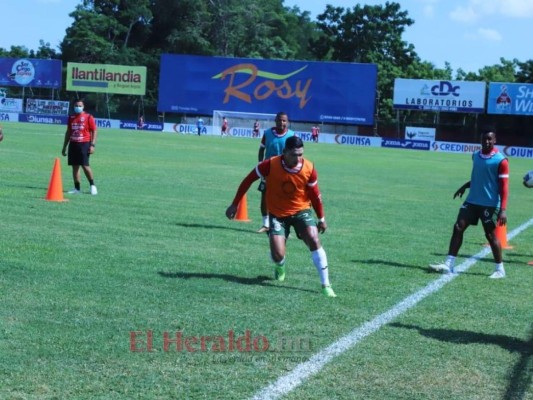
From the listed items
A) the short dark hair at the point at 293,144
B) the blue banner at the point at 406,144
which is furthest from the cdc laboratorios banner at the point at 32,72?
the short dark hair at the point at 293,144

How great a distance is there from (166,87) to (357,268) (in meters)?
66.0

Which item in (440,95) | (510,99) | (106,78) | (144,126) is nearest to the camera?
(510,99)

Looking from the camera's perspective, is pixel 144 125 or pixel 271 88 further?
pixel 144 125

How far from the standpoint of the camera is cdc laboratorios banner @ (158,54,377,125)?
69438 millimetres

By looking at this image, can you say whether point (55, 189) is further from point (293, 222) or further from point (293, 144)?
point (293, 144)

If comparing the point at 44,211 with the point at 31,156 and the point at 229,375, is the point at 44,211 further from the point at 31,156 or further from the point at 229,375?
the point at 31,156

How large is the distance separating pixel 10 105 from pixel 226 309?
245ft

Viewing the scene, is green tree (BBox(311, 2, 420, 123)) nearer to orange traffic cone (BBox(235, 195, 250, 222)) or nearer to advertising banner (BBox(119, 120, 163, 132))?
advertising banner (BBox(119, 120, 163, 132))

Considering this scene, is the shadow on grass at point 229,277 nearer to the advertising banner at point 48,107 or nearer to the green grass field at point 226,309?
the green grass field at point 226,309

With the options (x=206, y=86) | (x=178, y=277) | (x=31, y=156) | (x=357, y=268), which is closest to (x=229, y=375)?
(x=178, y=277)

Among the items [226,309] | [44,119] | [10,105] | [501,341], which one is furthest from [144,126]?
[501,341]

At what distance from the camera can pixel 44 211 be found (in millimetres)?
13188

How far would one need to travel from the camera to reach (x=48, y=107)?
76.6 meters

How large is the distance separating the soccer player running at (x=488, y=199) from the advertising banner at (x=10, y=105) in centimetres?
7207
